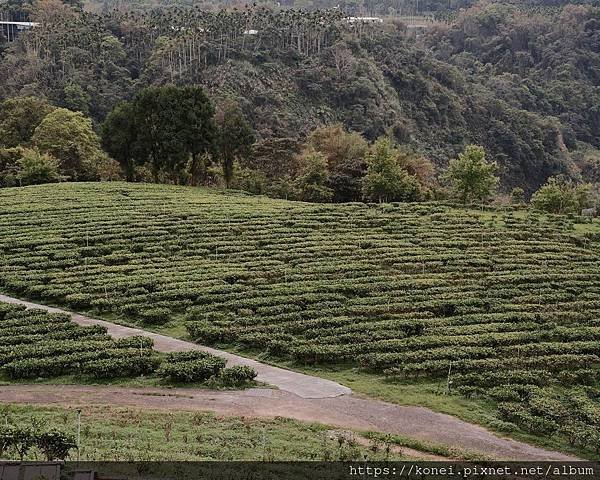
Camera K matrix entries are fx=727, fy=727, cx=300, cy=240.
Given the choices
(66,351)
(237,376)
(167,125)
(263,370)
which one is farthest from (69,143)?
(237,376)

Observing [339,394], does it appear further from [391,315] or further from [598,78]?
[598,78]

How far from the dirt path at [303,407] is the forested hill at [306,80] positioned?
6275cm

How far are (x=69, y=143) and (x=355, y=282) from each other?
1467 inches

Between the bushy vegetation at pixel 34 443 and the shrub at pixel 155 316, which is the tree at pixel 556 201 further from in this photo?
the bushy vegetation at pixel 34 443

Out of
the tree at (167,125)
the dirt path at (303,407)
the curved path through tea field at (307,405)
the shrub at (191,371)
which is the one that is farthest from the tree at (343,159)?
the dirt path at (303,407)

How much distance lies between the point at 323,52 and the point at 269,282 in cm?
7017

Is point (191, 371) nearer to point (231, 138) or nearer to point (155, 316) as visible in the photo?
point (155, 316)

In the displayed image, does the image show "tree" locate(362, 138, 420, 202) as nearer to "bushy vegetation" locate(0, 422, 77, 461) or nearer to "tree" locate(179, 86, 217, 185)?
"tree" locate(179, 86, 217, 185)

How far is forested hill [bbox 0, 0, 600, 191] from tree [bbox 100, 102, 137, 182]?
2663 cm

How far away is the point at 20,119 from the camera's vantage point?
66.9 m

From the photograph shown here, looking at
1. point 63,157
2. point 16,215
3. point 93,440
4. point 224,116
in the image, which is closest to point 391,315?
point 93,440

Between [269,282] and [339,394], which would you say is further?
[269,282]

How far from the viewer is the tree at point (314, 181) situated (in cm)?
5791

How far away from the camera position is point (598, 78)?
5123 inches
